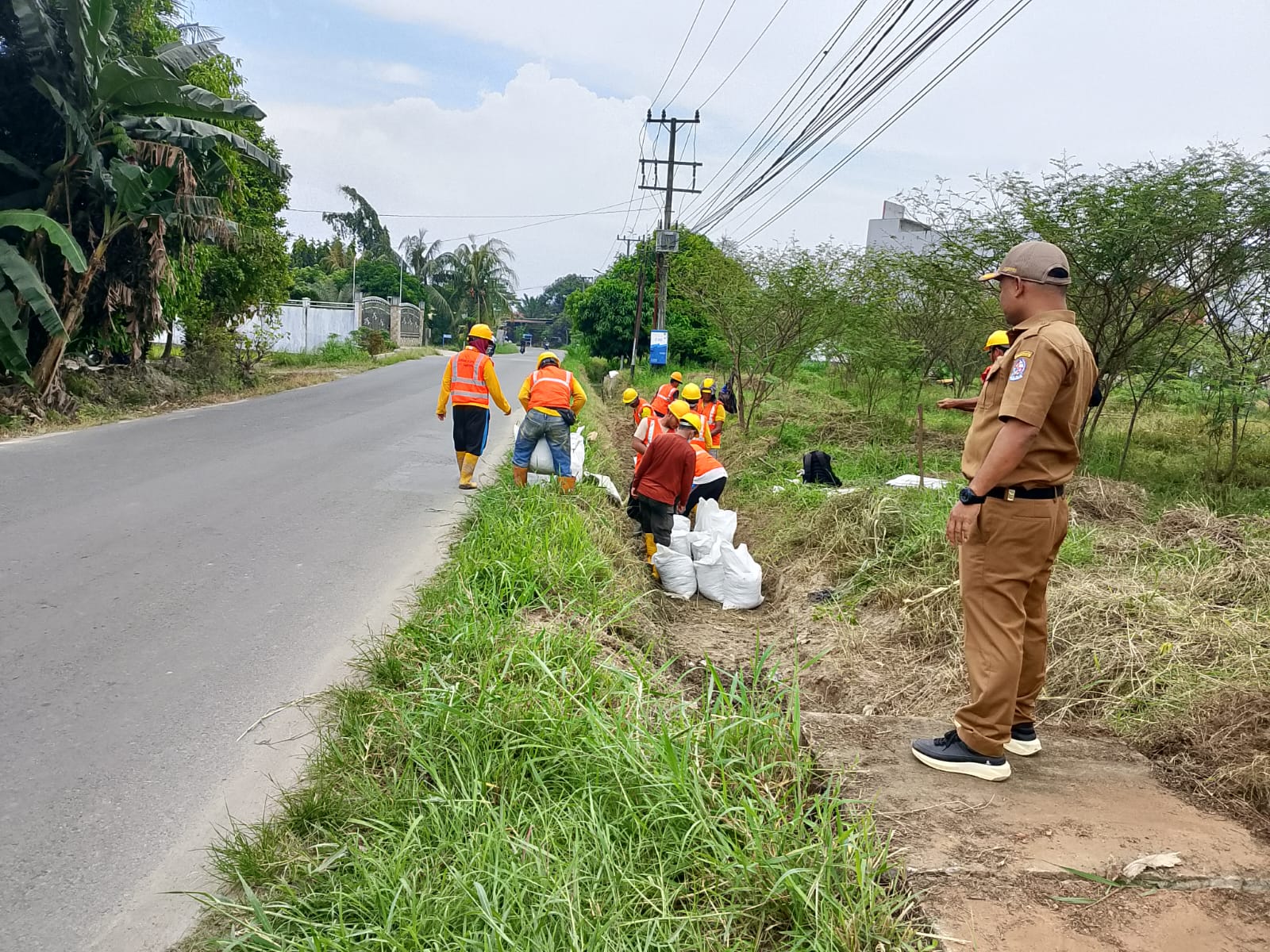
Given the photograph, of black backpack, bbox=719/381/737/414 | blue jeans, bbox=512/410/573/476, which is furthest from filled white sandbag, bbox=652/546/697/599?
black backpack, bbox=719/381/737/414

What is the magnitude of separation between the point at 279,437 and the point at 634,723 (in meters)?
9.83

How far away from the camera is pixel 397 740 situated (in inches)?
129

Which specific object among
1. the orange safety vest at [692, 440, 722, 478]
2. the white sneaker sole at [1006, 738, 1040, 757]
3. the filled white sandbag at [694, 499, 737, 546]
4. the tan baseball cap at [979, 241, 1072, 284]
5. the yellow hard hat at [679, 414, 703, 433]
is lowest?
the filled white sandbag at [694, 499, 737, 546]

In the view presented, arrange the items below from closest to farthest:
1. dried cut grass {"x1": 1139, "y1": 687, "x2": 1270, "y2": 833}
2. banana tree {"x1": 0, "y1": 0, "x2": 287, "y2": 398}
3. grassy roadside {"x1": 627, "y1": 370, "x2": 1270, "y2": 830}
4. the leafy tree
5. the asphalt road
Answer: the asphalt road, dried cut grass {"x1": 1139, "y1": 687, "x2": 1270, "y2": 833}, grassy roadside {"x1": 627, "y1": 370, "x2": 1270, "y2": 830}, banana tree {"x1": 0, "y1": 0, "x2": 287, "y2": 398}, the leafy tree

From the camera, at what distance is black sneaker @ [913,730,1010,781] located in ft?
10.2

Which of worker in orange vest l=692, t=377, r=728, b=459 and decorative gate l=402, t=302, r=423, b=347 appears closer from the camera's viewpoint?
worker in orange vest l=692, t=377, r=728, b=459

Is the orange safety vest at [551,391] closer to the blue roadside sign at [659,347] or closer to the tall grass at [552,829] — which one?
the tall grass at [552,829]

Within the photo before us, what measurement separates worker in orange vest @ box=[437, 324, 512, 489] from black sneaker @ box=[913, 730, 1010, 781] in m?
5.96

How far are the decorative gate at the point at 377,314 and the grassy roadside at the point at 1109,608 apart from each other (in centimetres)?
3366

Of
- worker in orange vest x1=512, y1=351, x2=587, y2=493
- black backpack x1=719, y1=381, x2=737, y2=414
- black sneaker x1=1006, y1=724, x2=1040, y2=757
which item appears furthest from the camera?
black backpack x1=719, y1=381, x2=737, y2=414

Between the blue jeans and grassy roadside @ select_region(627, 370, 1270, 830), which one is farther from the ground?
the blue jeans

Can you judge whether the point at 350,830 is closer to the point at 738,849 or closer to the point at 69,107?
the point at 738,849

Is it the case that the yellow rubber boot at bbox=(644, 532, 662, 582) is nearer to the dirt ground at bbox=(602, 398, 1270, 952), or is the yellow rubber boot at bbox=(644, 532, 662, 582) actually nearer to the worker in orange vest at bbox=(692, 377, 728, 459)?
the worker in orange vest at bbox=(692, 377, 728, 459)

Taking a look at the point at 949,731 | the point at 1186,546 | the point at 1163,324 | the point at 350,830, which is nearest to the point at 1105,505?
the point at 1186,546
